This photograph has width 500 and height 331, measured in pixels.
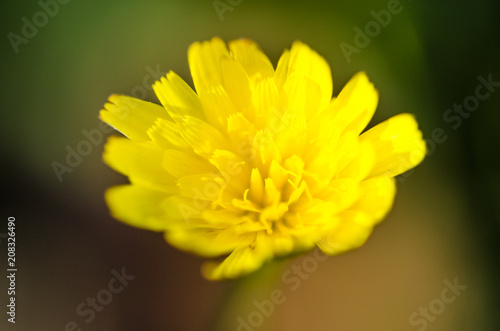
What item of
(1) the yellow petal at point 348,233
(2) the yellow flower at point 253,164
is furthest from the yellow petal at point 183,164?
(1) the yellow petal at point 348,233

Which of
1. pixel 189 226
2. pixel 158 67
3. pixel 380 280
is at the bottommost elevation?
pixel 380 280

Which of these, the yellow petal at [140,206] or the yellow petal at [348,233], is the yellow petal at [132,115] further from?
the yellow petal at [348,233]

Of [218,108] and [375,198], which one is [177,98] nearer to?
[218,108]

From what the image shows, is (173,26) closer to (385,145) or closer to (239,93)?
Answer: (239,93)

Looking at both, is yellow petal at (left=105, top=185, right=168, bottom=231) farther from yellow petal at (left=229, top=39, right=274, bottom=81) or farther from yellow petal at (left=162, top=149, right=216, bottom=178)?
yellow petal at (left=229, top=39, right=274, bottom=81)

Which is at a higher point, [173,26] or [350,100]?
[173,26]

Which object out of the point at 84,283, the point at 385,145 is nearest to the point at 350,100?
the point at 385,145
